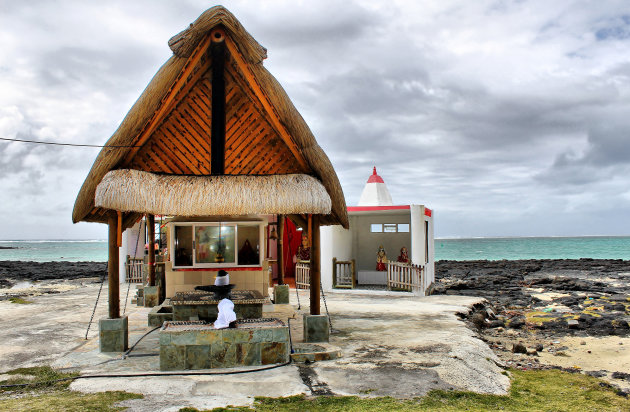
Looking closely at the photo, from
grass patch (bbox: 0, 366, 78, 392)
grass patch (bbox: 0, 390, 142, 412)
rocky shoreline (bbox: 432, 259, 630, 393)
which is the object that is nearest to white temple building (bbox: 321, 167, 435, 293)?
rocky shoreline (bbox: 432, 259, 630, 393)

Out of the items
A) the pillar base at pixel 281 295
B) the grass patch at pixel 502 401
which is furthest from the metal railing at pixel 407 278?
the grass patch at pixel 502 401

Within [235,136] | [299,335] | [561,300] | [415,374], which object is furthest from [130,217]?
[561,300]

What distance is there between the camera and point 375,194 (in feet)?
64.6

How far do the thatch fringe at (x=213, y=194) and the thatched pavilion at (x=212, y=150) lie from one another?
0.06 feet

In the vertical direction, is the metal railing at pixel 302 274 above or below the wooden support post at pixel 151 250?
below

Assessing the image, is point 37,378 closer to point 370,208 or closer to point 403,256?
point 370,208

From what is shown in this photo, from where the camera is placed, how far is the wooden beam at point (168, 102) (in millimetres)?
8219

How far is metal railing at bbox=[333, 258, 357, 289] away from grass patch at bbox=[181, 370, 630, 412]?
11.0 m

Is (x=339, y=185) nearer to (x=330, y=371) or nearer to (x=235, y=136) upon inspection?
(x=235, y=136)

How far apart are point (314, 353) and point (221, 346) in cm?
151

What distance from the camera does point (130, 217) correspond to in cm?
1164

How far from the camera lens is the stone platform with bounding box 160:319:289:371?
7.23m

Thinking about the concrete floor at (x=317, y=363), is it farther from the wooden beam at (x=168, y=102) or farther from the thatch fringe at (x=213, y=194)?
the wooden beam at (x=168, y=102)

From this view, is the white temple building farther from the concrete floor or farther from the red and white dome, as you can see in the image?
the concrete floor
